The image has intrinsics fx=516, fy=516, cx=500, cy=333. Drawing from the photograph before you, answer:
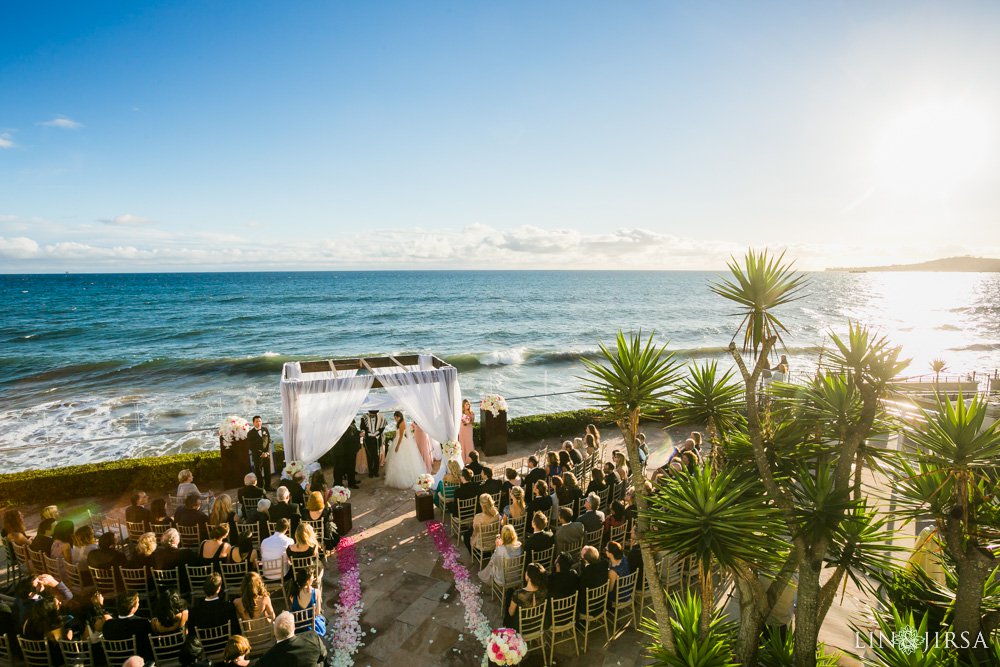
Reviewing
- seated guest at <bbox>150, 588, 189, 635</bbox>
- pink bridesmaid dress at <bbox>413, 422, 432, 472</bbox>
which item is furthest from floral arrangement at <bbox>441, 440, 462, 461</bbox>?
seated guest at <bbox>150, 588, 189, 635</bbox>

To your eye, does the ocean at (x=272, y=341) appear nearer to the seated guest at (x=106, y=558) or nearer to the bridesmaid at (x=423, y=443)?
the bridesmaid at (x=423, y=443)

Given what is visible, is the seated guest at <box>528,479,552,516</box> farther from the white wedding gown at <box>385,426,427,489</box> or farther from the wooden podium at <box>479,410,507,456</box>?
the wooden podium at <box>479,410,507,456</box>

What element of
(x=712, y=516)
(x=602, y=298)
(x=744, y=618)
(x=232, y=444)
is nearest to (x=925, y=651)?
(x=744, y=618)

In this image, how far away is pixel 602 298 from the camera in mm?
80625

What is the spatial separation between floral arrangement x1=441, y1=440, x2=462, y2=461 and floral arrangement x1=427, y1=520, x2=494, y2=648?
5.46 feet

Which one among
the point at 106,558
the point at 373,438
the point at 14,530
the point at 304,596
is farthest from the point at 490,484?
the point at 14,530

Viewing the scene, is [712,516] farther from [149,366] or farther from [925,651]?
[149,366]

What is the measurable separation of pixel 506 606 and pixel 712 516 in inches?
151

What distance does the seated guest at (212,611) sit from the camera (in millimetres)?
5355

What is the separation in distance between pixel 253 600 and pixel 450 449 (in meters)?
5.77

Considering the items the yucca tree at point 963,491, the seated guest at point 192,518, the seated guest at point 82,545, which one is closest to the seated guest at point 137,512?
the seated guest at point 192,518

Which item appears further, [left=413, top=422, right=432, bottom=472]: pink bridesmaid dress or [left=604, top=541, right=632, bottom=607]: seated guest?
[left=413, top=422, right=432, bottom=472]: pink bridesmaid dress

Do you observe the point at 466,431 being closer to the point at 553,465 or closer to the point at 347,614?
the point at 553,465

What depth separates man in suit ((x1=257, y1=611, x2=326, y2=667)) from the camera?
14.6 feet
